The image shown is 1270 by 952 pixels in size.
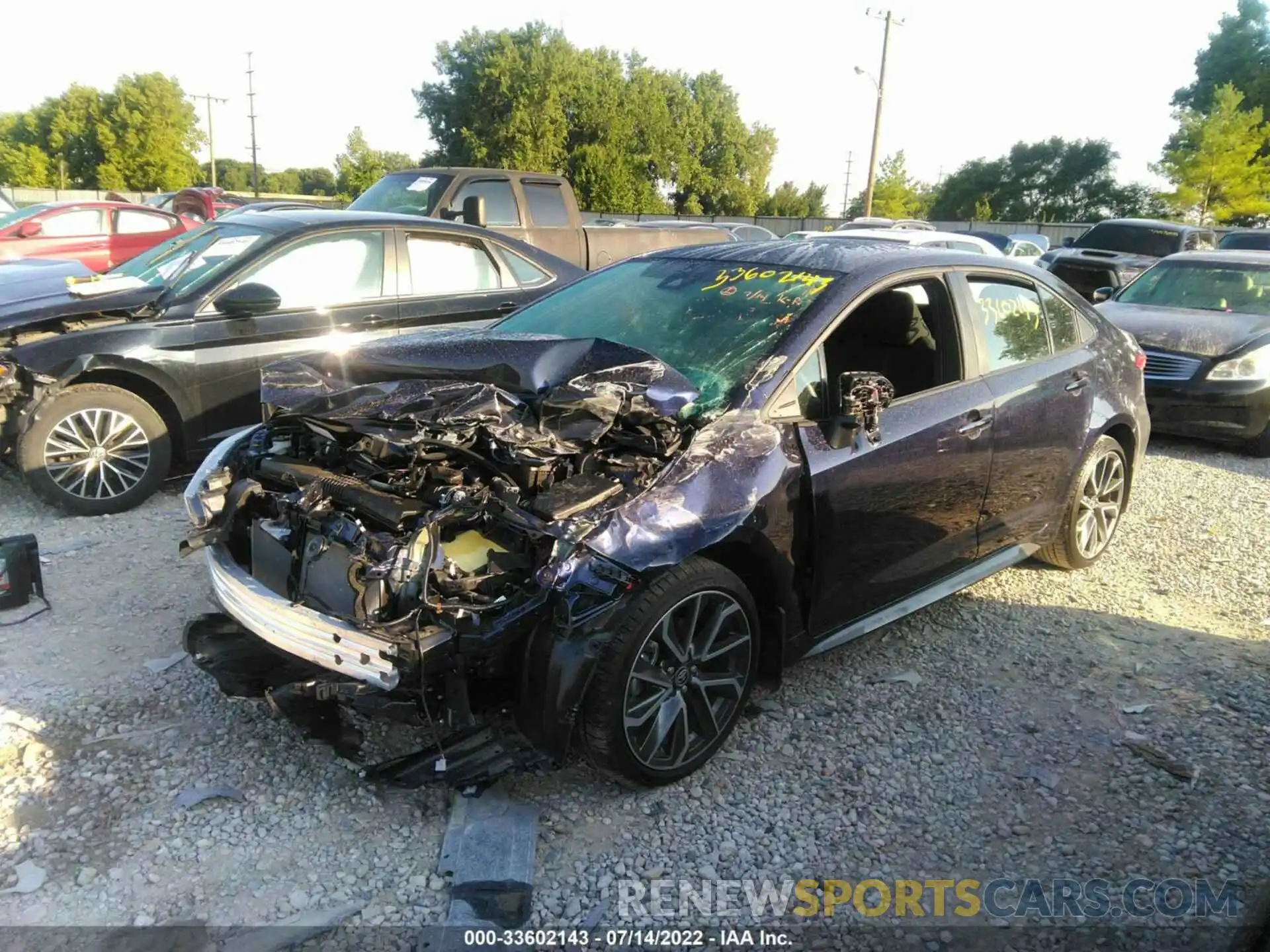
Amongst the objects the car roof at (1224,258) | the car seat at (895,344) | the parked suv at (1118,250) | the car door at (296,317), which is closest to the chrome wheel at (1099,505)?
the car seat at (895,344)

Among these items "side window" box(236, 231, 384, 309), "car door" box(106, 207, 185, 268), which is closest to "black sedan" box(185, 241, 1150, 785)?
"side window" box(236, 231, 384, 309)

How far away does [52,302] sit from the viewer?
17.6ft

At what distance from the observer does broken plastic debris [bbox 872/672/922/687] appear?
→ 3879 mm

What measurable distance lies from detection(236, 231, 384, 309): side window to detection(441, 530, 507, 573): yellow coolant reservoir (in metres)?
3.42

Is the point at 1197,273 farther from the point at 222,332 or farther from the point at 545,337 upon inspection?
the point at 222,332

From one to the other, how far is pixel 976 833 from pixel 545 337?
2.34m

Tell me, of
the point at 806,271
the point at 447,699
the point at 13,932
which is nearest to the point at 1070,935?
the point at 447,699

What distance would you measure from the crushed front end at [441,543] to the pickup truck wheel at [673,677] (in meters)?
0.12

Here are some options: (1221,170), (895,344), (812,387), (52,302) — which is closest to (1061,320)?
(895,344)

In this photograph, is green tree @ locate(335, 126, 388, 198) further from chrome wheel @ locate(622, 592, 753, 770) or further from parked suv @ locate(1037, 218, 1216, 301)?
chrome wheel @ locate(622, 592, 753, 770)

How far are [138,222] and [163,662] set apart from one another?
12.1 m

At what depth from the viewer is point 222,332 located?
5.51 m

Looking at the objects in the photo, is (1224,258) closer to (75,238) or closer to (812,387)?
(812,387)

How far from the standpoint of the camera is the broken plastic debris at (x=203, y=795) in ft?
9.60
